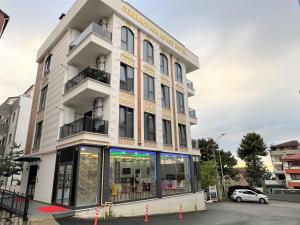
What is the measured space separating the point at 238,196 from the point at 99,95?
2884 centimetres

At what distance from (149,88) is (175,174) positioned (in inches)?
321

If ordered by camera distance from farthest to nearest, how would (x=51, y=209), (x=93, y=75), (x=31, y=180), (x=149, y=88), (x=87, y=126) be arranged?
(x=149, y=88) < (x=31, y=180) < (x=93, y=75) < (x=87, y=126) < (x=51, y=209)

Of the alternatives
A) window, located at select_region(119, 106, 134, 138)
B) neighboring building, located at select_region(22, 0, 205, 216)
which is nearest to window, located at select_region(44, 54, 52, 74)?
neighboring building, located at select_region(22, 0, 205, 216)

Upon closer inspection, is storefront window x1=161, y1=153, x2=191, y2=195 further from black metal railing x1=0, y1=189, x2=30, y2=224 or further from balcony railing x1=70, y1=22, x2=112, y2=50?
balcony railing x1=70, y1=22, x2=112, y2=50

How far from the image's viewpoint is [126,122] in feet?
54.6

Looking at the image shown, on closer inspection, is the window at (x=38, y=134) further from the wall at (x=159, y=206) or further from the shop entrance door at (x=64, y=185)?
the wall at (x=159, y=206)

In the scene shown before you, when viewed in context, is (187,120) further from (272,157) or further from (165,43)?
(272,157)

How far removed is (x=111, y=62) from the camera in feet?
54.6

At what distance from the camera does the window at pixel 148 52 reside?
20516 millimetres

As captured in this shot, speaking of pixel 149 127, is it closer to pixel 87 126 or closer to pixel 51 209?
pixel 87 126

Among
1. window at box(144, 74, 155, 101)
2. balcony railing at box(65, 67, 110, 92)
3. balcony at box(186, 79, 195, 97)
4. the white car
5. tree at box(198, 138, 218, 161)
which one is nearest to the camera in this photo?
balcony railing at box(65, 67, 110, 92)

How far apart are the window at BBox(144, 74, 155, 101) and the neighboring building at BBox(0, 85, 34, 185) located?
1857 cm

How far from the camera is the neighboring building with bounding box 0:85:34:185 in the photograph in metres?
28.8

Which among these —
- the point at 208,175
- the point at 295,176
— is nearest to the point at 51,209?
the point at 208,175
